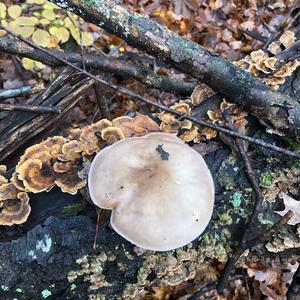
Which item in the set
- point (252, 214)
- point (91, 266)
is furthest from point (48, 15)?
point (252, 214)

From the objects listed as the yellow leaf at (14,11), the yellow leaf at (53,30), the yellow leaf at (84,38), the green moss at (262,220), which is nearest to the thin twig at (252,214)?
the green moss at (262,220)

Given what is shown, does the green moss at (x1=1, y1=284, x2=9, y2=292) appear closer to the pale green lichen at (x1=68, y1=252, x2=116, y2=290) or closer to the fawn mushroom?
the pale green lichen at (x1=68, y1=252, x2=116, y2=290)

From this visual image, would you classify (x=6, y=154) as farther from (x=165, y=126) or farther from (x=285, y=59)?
(x=285, y=59)

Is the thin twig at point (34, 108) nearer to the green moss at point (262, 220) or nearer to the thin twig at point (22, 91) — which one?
the thin twig at point (22, 91)

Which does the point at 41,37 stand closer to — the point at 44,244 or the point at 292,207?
the point at 44,244

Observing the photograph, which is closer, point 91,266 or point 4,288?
point 4,288

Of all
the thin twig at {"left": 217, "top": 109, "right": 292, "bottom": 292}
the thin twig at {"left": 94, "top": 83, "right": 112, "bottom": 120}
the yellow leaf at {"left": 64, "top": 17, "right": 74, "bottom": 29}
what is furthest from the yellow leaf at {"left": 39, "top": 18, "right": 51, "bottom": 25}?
the thin twig at {"left": 217, "top": 109, "right": 292, "bottom": 292}
